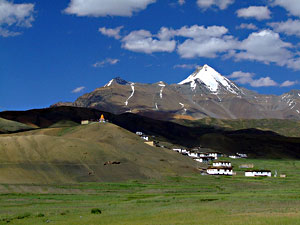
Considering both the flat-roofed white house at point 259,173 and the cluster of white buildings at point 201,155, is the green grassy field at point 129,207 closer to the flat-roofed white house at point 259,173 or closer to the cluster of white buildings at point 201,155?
the flat-roofed white house at point 259,173

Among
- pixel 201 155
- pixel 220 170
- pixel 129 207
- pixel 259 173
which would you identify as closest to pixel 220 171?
pixel 220 170

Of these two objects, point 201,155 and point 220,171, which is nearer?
point 220,171

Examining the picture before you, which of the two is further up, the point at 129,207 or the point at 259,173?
the point at 259,173

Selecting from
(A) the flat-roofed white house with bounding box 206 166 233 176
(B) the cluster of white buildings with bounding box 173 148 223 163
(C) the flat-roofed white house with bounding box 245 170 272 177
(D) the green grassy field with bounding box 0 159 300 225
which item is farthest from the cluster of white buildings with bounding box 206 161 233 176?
(D) the green grassy field with bounding box 0 159 300 225

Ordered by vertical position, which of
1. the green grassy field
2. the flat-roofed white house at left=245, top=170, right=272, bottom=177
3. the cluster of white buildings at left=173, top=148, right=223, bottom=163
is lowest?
the green grassy field

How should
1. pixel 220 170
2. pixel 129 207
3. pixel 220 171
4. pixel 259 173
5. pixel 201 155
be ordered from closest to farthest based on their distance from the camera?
1. pixel 129 207
2. pixel 259 173
3. pixel 220 171
4. pixel 220 170
5. pixel 201 155

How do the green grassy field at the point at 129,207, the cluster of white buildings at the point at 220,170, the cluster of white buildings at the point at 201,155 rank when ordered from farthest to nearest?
the cluster of white buildings at the point at 201,155, the cluster of white buildings at the point at 220,170, the green grassy field at the point at 129,207

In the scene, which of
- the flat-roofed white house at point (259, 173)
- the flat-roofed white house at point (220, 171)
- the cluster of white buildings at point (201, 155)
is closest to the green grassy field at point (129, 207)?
the flat-roofed white house at point (259, 173)

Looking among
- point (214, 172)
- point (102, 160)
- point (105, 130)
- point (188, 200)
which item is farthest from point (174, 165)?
point (188, 200)

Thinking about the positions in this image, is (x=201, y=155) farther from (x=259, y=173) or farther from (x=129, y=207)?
(x=129, y=207)

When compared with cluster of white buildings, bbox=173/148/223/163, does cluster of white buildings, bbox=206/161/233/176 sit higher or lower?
lower

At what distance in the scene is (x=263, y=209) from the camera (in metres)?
53.7

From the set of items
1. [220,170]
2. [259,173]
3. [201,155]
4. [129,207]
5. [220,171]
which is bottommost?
[129,207]

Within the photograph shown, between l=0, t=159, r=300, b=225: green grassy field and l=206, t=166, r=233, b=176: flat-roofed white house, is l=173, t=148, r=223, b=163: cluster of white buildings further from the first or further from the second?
l=0, t=159, r=300, b=225: green grassy field
